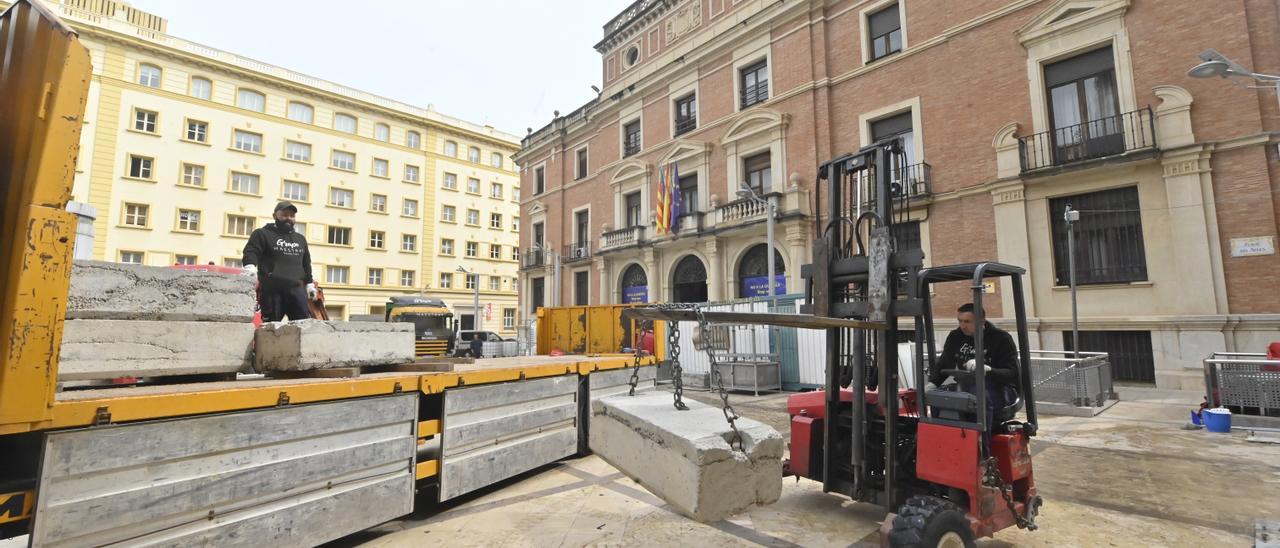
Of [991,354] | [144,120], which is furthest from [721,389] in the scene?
[144,120]

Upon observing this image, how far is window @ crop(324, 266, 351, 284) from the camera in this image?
36.5m

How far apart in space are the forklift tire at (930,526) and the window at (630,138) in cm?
2558

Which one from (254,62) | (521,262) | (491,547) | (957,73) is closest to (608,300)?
(521,262)

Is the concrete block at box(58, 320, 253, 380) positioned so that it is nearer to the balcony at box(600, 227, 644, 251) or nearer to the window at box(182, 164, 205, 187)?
the balcony at box(600, 227, 644, 251)

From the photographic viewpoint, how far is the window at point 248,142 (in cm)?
3478

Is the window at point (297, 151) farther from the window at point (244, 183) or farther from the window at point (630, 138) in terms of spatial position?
the window at point (630, 138)

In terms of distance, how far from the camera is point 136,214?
103ft

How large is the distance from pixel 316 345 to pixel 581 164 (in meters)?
28.5

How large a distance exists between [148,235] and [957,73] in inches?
1634

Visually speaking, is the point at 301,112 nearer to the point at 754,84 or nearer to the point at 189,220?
the point at 189,220

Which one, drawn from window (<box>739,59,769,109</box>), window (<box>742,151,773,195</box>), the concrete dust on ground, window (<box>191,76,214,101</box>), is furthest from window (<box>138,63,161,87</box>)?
the concrete dust on ground

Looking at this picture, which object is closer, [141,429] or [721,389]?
[721,389]

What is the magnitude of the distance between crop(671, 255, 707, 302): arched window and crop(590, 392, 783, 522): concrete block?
20127 millimetres

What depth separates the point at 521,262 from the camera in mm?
34562
